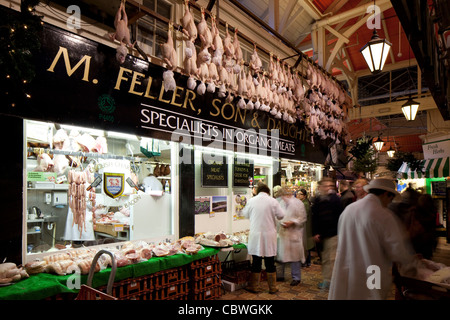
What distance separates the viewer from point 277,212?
240 inches

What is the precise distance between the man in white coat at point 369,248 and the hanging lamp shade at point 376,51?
370 cm

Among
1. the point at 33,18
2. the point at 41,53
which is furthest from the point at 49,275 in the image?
the point at 33,18

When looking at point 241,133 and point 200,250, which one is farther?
point 241,133

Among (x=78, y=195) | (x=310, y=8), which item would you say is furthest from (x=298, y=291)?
(x=310, y=8)

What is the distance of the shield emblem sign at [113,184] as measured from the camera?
5.20 m

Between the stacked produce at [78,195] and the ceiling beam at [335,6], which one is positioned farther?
the ceiling beam at [335,6]

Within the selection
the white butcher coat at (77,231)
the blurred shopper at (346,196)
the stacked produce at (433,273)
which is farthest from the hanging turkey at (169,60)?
the blurred shopper at (346,196)

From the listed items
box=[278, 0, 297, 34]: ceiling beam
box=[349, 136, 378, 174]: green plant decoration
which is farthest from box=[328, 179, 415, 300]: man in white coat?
box=[349, 136, 378, 174]: green plant decoration

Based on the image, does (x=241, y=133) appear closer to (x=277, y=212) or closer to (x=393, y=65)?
(x=277, y=212)

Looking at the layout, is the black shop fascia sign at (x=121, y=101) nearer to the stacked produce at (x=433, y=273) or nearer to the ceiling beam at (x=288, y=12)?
the ceiling beam at (x=288, y=12)

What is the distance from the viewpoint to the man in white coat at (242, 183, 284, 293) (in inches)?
231

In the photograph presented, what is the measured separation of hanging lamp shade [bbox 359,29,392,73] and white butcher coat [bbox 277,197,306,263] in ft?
10.9
